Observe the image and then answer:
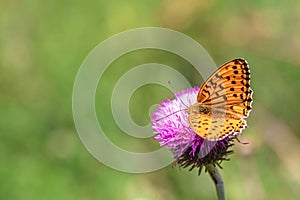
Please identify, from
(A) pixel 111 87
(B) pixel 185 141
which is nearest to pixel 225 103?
(B) pixel 185 141

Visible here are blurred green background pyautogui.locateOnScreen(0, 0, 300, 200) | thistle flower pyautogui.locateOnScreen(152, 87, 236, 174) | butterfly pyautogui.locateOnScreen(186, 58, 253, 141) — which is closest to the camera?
butterfly pyautogui.locateOnScreen(186, 58, 253, 141)

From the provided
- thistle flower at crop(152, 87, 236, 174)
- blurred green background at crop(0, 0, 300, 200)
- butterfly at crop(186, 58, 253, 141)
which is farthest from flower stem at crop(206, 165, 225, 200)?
blurred green background at crop(0, 0, 300, 200)

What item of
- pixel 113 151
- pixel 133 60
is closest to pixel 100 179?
pixel 113 151

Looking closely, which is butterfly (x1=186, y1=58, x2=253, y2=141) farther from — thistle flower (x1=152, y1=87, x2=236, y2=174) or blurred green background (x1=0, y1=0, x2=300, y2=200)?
blurred green background (x1=0, y1=0, x2=300, y2=200)

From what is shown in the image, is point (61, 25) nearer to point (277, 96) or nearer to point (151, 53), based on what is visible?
point (151, 53)

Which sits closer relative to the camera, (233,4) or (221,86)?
(221,86)

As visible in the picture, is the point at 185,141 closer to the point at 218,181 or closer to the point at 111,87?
the point at 218,181

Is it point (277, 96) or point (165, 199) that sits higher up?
point (277, 96)
